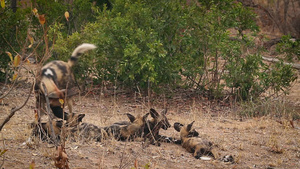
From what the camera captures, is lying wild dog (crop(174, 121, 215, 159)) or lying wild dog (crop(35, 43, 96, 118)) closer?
lying wild dog (crop(174, 121, 215, 159))

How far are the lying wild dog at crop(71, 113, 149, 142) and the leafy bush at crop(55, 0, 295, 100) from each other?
2.36 meters

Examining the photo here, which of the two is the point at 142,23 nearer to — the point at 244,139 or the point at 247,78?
the point at 247,78

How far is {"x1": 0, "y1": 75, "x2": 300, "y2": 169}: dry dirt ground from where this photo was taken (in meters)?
3.88

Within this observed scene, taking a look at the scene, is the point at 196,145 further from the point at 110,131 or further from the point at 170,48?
the point at 170,48

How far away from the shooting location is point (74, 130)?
15.0 ft

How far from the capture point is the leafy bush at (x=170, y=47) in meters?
Result: 7.32

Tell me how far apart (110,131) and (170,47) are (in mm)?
3392

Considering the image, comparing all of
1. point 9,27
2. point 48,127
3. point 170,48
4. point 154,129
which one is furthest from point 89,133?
point 9,27

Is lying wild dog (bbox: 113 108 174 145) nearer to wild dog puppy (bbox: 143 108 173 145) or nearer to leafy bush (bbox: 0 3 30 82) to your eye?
wild dog puppy (bbox: 143 108 173 145)

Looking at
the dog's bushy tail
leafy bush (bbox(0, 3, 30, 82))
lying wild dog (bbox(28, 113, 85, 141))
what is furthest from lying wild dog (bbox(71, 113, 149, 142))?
leafy bush (bbox(0, 3, 30, 82))

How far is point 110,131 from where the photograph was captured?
461 centimetres

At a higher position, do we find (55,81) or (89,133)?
(55,81)

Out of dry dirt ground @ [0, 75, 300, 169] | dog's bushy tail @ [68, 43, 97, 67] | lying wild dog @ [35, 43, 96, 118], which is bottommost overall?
dry dirt ground @ [0, 75, 300, 169]

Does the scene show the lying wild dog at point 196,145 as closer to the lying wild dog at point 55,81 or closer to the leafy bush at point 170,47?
the lying wild dog at point 55,81
